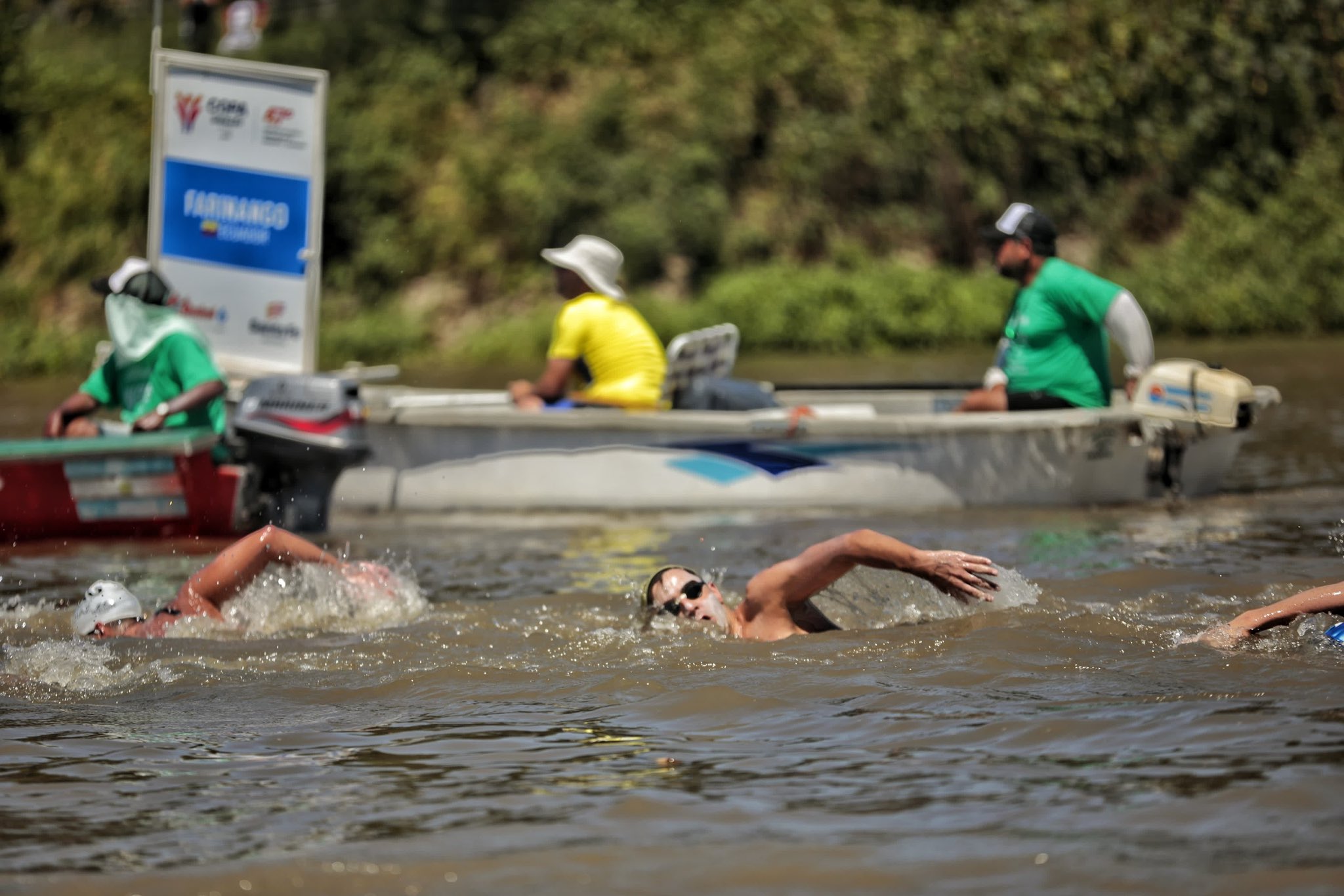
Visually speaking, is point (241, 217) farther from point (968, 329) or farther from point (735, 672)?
point (968, 329)

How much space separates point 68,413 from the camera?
9.70m

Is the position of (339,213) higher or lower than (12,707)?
higher

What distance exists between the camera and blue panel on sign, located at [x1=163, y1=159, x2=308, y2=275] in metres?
10.7

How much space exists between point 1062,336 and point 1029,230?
66 cm

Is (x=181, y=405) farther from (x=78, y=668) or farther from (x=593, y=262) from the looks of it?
(x=78, y=668)

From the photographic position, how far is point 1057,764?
4.74 m

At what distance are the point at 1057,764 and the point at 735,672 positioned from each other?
1.50 m

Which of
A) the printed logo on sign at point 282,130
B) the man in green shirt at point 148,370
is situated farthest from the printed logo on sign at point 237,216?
the man in green shirt at point 148,370

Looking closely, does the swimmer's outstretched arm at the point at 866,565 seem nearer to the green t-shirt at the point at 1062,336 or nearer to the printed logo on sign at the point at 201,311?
the green t-shirt at the point at 1062,336

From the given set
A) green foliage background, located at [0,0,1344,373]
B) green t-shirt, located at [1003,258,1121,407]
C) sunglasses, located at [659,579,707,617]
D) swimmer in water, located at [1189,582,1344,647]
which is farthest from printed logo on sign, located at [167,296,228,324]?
green foliage background, located at [0,0,1344,373]

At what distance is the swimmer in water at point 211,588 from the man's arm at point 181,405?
7.48ft

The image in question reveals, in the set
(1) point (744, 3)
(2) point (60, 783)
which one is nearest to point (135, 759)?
(2) point (60, 783)

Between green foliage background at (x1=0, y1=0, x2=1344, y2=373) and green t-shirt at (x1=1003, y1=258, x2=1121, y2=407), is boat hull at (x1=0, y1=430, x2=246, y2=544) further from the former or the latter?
green foliage background at (x1=0, y1=0, x2=1344, y2=373)

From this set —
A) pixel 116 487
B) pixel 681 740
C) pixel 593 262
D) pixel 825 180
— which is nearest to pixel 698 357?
pixel 593 262
